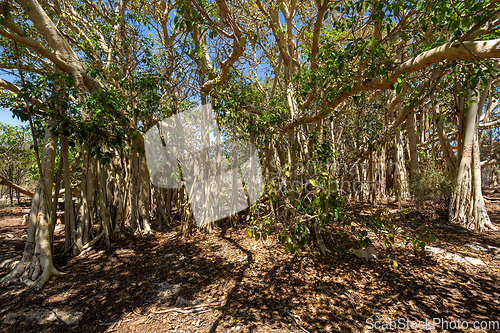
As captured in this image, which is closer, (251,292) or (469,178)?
(251,292)

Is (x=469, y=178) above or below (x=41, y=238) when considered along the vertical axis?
above

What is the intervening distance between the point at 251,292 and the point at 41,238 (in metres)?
2.87

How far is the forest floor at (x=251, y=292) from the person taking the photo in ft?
7.51

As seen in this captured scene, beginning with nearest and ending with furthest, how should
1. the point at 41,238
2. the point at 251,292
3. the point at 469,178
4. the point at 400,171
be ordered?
the point at 251,292
the point at 41,238
the point at 469,178
the point at 400,171

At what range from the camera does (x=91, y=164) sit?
427cm

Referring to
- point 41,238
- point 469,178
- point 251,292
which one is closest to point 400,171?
point 469,178

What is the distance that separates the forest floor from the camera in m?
2.29

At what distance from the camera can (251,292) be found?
2811 mm

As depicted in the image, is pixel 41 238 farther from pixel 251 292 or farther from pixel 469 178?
pixel 469 178

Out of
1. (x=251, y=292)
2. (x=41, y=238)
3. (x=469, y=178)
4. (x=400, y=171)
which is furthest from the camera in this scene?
(x=400, y=171)

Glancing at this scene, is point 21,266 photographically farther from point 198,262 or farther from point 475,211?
point 475,211

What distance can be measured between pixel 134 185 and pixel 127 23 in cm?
370

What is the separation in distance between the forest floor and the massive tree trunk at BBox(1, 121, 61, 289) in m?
0.16

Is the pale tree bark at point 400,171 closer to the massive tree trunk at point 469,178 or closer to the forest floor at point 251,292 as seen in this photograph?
the massive tree trunk at point 469,178
